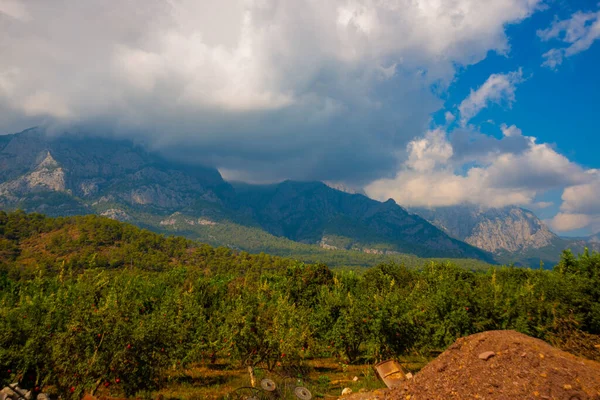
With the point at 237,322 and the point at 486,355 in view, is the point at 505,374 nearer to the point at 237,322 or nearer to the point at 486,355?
the point at 486,355

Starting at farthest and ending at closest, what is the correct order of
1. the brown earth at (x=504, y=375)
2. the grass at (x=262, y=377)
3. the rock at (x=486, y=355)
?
1. the grass at (x=262, y=377)
2. the rock at (x=486, y=355)
3. the brown earth at (x=504, y=375)

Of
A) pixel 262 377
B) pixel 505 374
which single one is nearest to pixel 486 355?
pixel 505 374

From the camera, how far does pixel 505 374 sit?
12.4 metres

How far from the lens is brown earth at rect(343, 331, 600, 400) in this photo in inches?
449

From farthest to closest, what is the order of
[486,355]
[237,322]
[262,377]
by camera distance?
[237,322] < [262,377] < [486,355]

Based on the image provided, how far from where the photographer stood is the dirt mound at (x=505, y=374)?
1142cm

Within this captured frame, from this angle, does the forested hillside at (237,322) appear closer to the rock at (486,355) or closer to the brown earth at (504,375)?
the brown earth at (504,375)

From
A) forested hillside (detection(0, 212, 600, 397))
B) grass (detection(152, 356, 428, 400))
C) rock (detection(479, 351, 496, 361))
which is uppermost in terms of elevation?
rock (detection(479, 351, 496, 361))

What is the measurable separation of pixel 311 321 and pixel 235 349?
9755 millimetres

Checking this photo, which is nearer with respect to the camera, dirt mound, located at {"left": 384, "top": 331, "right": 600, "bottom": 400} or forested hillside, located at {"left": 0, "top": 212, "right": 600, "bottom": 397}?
dirt mound, located at {"left": 384, "top": 331, "right": 600, "bottom": 400}

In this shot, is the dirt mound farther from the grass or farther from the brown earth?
the grass

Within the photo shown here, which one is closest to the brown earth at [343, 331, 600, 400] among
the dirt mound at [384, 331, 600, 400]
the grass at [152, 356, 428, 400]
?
the dirt mound at [384, 331, 600, 400]

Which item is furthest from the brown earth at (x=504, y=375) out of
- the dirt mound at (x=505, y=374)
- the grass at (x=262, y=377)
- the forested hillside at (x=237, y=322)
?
the forested hillside at (x=237, y=322)

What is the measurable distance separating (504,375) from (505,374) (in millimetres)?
70
